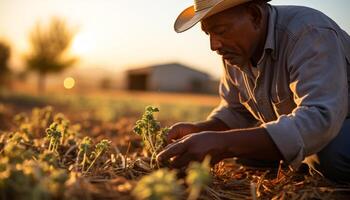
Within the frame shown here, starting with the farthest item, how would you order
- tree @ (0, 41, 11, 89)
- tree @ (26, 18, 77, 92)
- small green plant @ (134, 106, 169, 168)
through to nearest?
1. tree @ (26, 18, 77, 92)
2. tree @ (0, 41, 11, 89)
3. small green plant @ (134, 106, 169, 168)

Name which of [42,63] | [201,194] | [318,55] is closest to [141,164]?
[201,194]

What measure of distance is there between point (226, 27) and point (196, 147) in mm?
920

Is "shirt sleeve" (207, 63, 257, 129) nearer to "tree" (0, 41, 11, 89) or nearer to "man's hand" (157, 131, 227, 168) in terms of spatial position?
"man's hand" (157, 131, 227, 168)

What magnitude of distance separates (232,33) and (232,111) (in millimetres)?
1093

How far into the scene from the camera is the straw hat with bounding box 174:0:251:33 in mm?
2984

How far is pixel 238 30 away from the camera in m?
3.08

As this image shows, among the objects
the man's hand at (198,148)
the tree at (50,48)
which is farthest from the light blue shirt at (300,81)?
the tree at (50,48)

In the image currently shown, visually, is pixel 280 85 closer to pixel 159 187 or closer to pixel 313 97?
pixel 313 97

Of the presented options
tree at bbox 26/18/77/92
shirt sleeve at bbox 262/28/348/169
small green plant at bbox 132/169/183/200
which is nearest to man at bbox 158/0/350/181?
shirt sleeve at bbox 262/28/348/169

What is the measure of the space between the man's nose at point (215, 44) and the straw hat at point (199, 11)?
16 centimetres

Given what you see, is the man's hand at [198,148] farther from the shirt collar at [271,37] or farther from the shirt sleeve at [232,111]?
the shirt sleeve at [232,111]

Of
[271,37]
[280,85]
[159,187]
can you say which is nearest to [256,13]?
[271,37]

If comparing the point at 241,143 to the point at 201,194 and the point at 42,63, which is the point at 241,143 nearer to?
the point at 201,194

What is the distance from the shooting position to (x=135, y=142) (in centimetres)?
473
